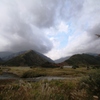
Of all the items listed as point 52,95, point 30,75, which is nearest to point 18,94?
point 52,95

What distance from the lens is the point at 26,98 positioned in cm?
569

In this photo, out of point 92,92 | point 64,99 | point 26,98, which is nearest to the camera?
point 26,98

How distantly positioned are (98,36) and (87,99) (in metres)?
3.22

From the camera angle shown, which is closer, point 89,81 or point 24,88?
point 24,88

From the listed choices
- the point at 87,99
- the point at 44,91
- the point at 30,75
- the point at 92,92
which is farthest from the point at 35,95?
the point at 30,75

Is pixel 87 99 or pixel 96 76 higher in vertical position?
pixel 96 76

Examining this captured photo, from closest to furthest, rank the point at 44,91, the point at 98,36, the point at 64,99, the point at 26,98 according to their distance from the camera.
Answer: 1. the point at 98,36
2. the point at 26,98
3. the point at 44,91
4. the point at 64,99

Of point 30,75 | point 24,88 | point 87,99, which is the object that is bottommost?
point 87,99

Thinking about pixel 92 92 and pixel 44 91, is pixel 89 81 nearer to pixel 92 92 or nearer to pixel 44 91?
pixel 92 92

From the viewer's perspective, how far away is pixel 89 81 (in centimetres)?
799

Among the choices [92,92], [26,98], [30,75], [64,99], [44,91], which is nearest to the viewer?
[26,98]

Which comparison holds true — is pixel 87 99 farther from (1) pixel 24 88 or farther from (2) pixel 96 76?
(1) pixel 24 88

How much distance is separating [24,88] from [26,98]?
35 cm

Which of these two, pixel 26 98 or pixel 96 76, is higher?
pixel 96 76
